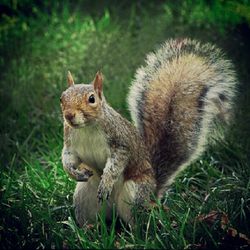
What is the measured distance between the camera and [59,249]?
3.12 metres

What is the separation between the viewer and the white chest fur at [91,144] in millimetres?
3197

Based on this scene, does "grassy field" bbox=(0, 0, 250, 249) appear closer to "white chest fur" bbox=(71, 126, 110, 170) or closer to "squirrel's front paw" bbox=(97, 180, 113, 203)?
"squirrel's front paw" bbox=(97, 180, 113, 203)

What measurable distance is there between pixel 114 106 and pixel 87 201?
149cm

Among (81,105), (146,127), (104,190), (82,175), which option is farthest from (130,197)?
(81,105)

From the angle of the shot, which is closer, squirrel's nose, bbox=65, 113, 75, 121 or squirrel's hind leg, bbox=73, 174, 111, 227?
squirrel's nose, bbox=65, 113, 75, 121

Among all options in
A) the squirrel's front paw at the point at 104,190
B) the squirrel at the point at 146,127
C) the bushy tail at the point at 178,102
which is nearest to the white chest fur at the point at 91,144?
the squirrel at the point at 146,127

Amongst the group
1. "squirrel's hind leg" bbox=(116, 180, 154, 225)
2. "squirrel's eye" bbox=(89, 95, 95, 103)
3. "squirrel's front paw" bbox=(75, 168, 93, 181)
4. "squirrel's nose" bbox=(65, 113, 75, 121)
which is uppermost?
"squirrel's eye" bbox=(89, 95, 95, 103)

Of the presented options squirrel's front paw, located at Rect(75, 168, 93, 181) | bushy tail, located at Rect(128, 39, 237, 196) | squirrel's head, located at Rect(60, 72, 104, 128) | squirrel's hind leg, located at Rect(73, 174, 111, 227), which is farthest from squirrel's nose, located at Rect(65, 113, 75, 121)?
bushy tail, located at Rect(128, 39, 237, 196)

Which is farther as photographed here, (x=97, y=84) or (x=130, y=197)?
(x=130, y=197)

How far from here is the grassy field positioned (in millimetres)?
3188

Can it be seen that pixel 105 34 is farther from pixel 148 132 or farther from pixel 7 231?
pixel 7 231

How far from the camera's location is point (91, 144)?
320 cm

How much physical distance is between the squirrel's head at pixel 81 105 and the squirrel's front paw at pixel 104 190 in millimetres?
337

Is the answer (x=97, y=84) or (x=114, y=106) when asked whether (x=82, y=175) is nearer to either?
(x=97, y=84)
